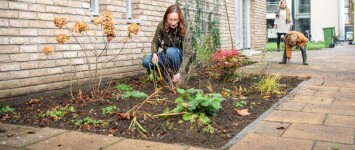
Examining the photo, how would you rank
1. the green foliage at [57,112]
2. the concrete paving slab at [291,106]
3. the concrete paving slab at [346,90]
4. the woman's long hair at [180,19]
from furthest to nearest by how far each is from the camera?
the woman's long hair at [180,19] → the concrete paving slab at [346,90] → the concrete paving slab at [291,106] → the green foliage at [57,112]

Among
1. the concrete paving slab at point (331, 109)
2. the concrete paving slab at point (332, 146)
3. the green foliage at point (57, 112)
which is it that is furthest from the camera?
the concrete paving slab at point (331, 109)

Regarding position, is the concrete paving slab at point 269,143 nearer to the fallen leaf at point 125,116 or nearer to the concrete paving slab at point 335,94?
the fallen leaf at point 125,116

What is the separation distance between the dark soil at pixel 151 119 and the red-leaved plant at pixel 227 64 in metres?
0.86

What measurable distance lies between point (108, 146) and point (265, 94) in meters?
2.46

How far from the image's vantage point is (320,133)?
288 cm

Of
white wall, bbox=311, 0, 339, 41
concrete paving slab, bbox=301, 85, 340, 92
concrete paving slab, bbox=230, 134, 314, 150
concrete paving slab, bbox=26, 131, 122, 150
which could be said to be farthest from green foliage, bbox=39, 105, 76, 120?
white wall, bbox=311, 0, 339, 41

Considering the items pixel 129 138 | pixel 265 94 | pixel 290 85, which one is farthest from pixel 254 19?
pixel 129 138

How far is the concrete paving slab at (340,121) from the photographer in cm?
316

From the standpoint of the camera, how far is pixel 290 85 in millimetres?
5402

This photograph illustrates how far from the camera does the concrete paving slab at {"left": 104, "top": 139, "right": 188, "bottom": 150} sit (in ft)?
8.29

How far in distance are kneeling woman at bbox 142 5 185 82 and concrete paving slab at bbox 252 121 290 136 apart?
2203mm

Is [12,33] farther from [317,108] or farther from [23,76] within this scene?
[317,108]

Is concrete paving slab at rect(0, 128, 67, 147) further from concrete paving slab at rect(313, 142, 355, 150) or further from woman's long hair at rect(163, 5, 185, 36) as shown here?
woman's long hair at rect(163, 5, 185, 36)

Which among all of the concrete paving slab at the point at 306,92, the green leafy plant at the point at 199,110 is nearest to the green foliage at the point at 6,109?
the green leafy plant at the point at 199,110
